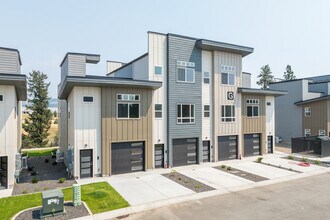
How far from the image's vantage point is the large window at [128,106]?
60.7ft

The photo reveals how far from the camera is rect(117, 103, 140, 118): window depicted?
18.5 meters

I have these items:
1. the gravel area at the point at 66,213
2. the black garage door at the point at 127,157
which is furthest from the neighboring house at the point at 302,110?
the gravel area at the point at 66,213

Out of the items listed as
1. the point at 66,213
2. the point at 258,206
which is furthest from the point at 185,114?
the point at 66,213

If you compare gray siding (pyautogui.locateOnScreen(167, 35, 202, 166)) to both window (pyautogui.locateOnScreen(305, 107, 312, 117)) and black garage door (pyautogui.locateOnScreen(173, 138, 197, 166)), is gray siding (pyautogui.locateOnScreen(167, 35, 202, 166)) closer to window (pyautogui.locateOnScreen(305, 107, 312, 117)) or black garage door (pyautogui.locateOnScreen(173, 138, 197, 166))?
black garage door (pyautogui.locateOnScreen(173, 138, 197, 166))

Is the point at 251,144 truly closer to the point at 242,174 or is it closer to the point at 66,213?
the point at 242,174

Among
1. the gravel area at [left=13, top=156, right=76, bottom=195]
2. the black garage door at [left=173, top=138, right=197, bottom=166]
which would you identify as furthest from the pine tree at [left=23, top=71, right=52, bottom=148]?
the black garage door at [left=173, top=138, right=197, bottom=166]

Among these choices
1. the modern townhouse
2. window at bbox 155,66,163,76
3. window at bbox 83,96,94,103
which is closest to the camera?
window at bbox 83,96,94,103

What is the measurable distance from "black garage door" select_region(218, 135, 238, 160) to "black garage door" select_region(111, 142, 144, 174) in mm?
8429

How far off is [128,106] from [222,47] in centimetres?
1070

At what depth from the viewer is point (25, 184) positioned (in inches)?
618

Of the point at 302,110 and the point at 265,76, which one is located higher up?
the point at 265,76

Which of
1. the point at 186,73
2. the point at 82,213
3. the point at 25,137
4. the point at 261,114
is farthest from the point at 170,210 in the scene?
the point at 25,137

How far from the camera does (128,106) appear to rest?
61.6 ft

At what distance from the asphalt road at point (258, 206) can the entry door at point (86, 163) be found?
7.86 meters
